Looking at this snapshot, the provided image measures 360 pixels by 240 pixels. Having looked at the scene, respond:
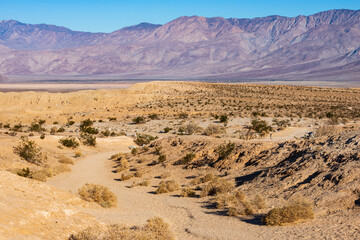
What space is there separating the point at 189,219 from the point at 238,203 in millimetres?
1836

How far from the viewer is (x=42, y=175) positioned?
1766cm

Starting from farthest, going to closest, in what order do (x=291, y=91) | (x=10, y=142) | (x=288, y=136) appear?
(x=291, y=91)
(x=288, y=136)
(x=10, y=142)

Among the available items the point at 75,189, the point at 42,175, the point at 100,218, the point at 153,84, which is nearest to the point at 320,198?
the point at 100,218

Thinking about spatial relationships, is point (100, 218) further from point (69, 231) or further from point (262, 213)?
point (262, 213)

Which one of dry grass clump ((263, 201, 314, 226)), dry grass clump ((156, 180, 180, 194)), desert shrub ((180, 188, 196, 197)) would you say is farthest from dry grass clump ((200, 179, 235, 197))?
dry grass clump ((263, 201, 314, 226))

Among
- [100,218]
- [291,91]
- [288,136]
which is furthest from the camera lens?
[291,91]

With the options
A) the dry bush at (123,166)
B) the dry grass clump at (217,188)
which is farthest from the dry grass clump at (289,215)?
the dry bush at (123,166)

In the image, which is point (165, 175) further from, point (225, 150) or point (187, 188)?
point (187, 188)

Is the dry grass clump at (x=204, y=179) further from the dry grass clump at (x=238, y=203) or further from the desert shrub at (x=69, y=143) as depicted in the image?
the desert shrub at (x=69, y=143)

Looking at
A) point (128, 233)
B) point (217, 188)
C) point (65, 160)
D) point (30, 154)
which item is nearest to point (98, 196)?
point (217, 188)

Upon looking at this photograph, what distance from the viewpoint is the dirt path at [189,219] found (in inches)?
411

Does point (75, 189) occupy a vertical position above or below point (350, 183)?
below

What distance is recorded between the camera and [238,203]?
13.2 m

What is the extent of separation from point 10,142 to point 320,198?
18358mm
